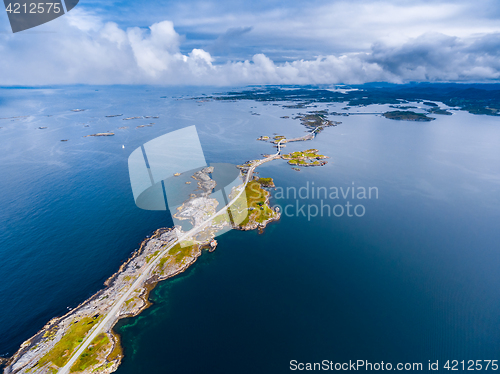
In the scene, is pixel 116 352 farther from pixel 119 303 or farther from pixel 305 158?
pixel 305 158

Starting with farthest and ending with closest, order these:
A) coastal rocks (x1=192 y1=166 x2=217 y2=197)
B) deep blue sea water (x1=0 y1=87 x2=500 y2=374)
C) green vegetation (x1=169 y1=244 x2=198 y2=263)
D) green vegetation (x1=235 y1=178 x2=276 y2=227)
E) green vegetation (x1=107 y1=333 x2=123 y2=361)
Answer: coastal rocks (x1=192 y1=166 x2=217 y2=197) → green vegetation (x1=235 y1=178 x2=276 y2=227) → green vegetation (x1=169 y1=244 x2=198 y2=263) → deep blue sea water (x1=0 y1=87 x2=500 y2=374) → green vegetation (x1=107 y1=333 x2=123 y2=361)

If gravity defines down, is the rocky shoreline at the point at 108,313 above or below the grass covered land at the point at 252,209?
below

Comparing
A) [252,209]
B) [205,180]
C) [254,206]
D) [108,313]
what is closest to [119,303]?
[108,313]

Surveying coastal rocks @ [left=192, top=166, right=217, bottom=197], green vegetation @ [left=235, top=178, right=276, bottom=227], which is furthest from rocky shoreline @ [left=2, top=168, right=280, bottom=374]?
coastal rocks @ [left=192, top=166, right=217, bottom=197]

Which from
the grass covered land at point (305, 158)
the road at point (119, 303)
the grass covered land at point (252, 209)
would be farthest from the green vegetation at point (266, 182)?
the grass covered land at point (305, 158)

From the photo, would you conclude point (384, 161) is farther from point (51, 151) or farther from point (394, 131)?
point (51, 151)

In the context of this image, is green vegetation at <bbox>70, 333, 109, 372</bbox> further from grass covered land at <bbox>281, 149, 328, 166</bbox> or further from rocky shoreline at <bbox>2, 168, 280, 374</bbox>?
grass covered land at <bbox>281, 149, 328, 166</bbox>

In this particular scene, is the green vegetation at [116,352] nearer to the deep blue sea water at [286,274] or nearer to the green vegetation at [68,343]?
the deep blue sea water at [286,274]
